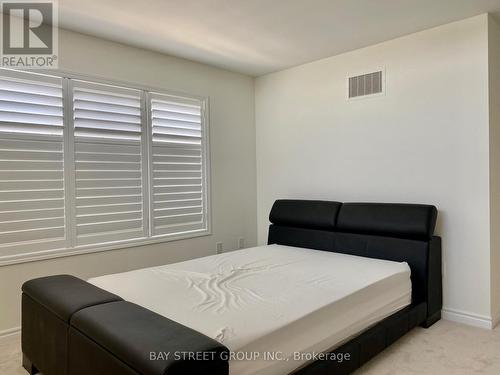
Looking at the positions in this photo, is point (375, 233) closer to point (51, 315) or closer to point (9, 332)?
point (51, 315)

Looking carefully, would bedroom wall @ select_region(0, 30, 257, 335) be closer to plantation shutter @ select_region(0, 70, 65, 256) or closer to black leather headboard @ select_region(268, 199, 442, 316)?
plantation shutter @ select_region(0, 70, 65, 256)

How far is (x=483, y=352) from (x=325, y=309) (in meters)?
1.40

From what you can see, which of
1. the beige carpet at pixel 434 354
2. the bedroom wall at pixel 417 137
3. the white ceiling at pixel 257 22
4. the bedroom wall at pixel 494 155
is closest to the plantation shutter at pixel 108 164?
the white ceiling at pixel 257 22

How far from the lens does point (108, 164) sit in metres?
3.31

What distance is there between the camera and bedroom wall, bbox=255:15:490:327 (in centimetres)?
294

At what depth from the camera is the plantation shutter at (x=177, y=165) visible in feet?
12.0

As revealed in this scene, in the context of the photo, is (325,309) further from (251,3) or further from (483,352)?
(251,3)

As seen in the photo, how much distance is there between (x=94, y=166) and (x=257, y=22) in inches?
73.9

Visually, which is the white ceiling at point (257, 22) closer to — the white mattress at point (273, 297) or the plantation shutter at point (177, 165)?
the plantation shutter at point (177, 165)

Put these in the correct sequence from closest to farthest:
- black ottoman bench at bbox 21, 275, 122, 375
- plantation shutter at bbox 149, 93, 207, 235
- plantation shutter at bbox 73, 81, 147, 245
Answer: black ottoman bench at bbox 21, 275, 122, 375 < plantation shutter at bbox 73, 81, 147, 245 < plantation shutter at bbox 149, 93, 207, 235

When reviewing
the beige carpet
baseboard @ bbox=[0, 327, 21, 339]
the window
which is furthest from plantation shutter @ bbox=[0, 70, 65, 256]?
the beige carpet

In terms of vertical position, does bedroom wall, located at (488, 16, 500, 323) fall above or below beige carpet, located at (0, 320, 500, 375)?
above

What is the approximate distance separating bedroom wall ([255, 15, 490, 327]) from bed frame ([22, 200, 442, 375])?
10.0 inches

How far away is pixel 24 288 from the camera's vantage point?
2.31 m
